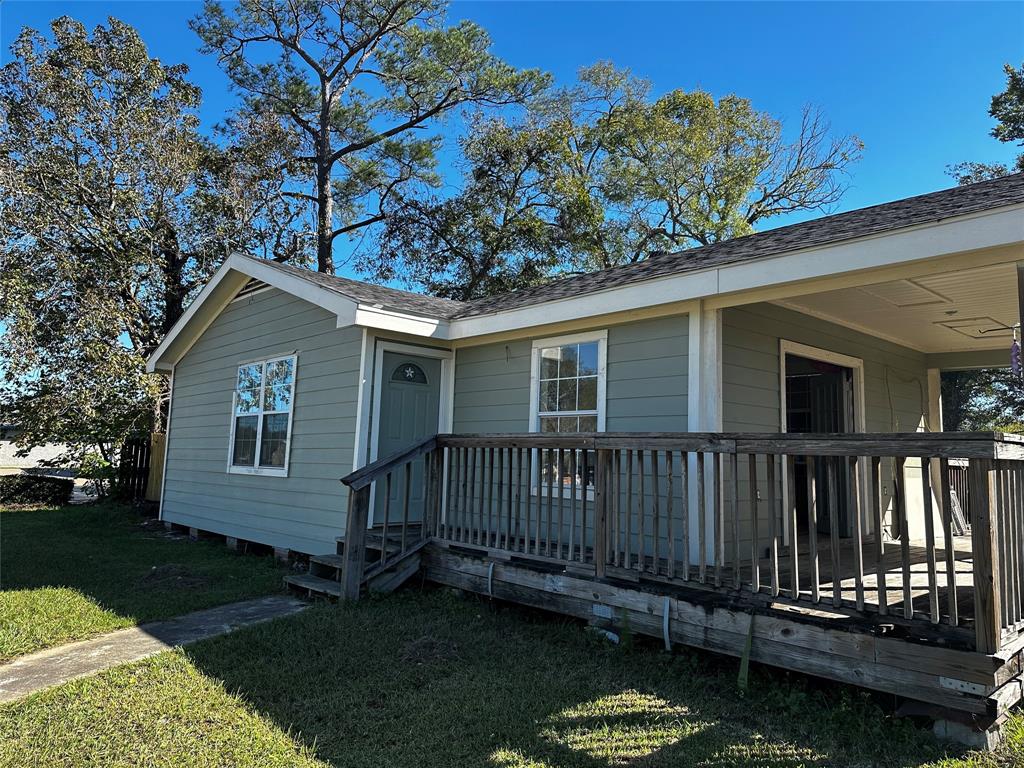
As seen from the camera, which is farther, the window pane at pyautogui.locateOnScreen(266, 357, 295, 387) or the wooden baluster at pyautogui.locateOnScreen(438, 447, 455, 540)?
the window pane at pyautogui.locateOnScreen(266, 357, 295, 387)

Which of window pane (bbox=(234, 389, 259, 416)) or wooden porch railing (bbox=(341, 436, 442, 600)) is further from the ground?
window pane (bbox=(234, 389, 259, 416))

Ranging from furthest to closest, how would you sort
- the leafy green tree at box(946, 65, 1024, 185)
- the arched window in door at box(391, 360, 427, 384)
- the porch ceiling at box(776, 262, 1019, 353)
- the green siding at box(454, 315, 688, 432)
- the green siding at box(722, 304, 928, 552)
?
the leafy green tree at box(946, 65, 1024, 185)
the arched window in door at box(391, 360, 427, 384)
the green siding at box(722, 304, 928, 552)
the green siding at box(454, 315, 688, 432)
the porch ceiling at box(776, 262, 1019, 353)

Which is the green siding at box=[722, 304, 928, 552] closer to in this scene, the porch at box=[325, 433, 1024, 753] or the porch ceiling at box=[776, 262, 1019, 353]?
the porch ceiling at box=[776, 262, 1019, 353]

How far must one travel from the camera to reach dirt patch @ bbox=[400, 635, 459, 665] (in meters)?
4.27

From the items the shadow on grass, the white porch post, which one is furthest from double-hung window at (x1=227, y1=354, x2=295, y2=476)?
the white porch post

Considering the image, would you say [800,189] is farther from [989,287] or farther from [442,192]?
[989,287]

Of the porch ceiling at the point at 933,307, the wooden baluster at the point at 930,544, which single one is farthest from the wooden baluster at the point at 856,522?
the porch ceiling at the point at 933,307

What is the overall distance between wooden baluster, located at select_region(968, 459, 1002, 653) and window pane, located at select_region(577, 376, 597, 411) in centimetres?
330

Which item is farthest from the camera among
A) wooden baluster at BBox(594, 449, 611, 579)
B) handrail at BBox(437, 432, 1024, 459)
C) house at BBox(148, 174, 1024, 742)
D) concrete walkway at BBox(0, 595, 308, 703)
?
wooden baluster at BBox(594, 449, 611, 579)

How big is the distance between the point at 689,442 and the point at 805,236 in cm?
210

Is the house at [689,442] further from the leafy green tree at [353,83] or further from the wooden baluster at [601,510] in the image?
the leafy green tree at [353,83]

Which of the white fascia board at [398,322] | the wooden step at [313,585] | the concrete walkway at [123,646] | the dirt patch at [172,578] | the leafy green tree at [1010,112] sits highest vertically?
the leafy green tree at [1010,112]

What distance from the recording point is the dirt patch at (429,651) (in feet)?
14.0

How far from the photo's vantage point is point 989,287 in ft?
17.4
